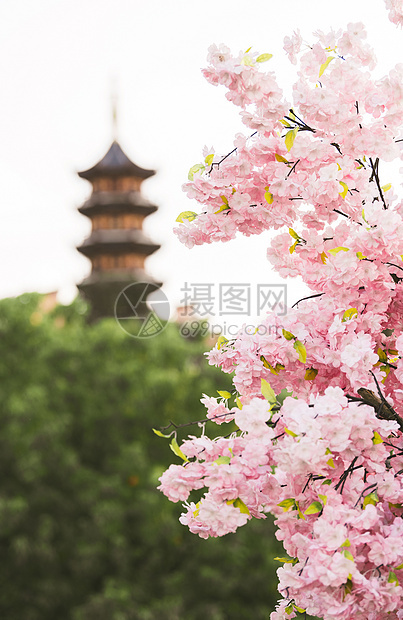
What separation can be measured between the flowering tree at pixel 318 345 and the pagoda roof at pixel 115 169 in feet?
97.9

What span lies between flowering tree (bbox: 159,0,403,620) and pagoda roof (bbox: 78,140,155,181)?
97.9 feet

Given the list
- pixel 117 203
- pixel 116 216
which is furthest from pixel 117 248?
pixel 117 203

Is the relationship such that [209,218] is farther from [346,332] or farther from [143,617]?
[143,617]

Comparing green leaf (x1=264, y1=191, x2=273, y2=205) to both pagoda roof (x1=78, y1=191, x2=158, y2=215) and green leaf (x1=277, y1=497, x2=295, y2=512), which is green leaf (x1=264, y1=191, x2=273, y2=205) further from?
pagoda roof (x1=78, y1=191, x2=158, y2=215)

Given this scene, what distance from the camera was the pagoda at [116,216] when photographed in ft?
109

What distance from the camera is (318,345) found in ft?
10.8

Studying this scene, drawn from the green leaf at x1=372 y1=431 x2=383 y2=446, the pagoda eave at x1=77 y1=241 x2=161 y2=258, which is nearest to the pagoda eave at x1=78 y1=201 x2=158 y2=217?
the pagoda eave at x1=77 y1=241 x2=161 y2=258

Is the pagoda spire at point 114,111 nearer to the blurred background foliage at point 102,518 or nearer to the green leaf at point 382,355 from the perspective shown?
the blurred background foliage at point 102,518

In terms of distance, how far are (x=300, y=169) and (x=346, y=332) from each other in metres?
0.78

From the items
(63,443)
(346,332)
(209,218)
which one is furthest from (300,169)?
(63,443)

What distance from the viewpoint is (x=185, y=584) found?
15.8 metres

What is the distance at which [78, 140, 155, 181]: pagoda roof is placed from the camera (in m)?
33.0

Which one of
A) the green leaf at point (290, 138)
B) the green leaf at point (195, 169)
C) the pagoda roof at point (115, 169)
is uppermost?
the pagoda roof at point (115, 169)

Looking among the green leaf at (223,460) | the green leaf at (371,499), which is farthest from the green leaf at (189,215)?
the green leaf at (371,499)
